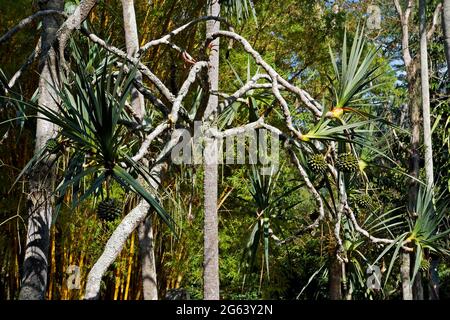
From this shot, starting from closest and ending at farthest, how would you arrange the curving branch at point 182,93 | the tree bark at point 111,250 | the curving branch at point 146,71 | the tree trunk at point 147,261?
the tree bark at point 111,250 → the curving branch at point 182,93 → the curving branch at point 146,71 → the tree trunk at point 147,261

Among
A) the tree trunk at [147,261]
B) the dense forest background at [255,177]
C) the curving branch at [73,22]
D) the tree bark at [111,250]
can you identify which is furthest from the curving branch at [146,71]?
the tree trunk at [147,261]

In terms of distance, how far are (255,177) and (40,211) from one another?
4.89 ft

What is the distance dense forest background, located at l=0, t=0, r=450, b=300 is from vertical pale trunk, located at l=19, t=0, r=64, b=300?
62 mm

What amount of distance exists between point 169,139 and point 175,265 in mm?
4646

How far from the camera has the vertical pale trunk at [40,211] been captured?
3.49 metres

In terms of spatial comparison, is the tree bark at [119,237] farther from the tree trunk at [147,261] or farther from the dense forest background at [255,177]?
the tree trunk at [147,261]

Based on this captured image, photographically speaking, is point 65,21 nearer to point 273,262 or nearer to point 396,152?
point 273,262

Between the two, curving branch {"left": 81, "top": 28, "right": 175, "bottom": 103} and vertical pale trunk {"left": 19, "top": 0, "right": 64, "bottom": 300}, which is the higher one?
curving branch {"left": 81, "top": 28, "right": 175, "bottom": 103}

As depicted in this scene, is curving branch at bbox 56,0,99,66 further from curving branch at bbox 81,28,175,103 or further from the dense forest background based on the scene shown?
curving branch at bbox 81,28,175,103

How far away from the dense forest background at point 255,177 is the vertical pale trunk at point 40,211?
0.06m

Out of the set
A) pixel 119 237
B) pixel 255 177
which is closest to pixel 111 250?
pixel 119 237

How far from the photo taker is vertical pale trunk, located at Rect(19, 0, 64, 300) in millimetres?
3492

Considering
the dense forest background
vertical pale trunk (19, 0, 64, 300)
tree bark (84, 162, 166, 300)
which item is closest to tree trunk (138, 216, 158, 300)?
the dense forest background

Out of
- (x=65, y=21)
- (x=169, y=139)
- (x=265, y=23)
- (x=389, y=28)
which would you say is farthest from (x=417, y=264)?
(x=389, y=28)
